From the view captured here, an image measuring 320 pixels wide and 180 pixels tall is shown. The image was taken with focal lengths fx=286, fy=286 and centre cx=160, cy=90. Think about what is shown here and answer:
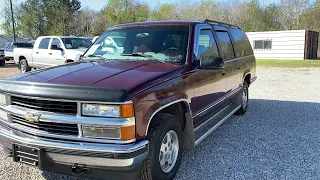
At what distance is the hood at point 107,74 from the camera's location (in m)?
2.82

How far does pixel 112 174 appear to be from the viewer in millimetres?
2646

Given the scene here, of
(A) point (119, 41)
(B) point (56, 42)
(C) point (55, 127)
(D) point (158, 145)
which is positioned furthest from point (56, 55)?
(D) point (158, 145)

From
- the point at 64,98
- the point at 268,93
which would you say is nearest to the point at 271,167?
the point at 64,98

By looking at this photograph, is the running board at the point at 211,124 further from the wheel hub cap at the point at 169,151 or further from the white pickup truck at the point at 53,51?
the white pickup truck at the point at 53,51

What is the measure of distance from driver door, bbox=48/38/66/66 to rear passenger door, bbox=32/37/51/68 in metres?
0.32

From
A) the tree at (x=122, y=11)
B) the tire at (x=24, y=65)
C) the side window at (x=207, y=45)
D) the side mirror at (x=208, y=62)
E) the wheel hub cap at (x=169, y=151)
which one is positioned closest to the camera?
the wheel hub cap at (x=169, y=151)

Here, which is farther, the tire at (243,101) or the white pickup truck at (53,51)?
the white pickup truck at (53,51)

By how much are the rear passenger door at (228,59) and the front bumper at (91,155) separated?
9.40 ft

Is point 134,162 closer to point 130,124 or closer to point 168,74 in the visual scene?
point 130,124

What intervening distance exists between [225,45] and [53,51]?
9338mm

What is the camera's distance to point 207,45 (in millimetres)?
4473

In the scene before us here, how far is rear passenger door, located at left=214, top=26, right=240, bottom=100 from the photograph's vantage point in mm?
5062

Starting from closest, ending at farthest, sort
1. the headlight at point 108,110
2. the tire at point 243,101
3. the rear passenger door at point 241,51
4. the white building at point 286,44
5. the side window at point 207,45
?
1. the headlight at point 108,110
2. the side window at point 207,45
3. the rear passenger door at point 241,51
4. the tire at point 243,101
5. the white building at point 286,44

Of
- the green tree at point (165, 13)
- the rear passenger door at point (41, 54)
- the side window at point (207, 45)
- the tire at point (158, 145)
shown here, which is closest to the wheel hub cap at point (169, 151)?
the tire at point (158, 145)
